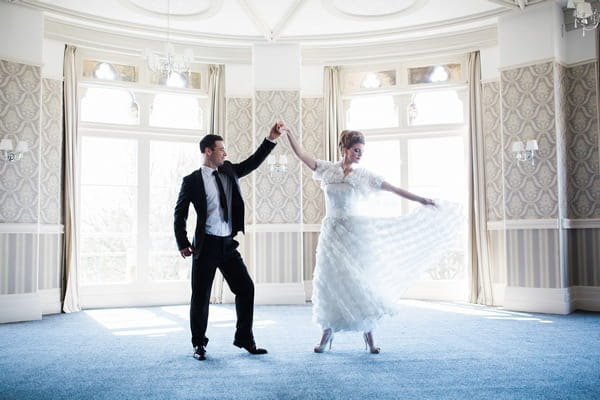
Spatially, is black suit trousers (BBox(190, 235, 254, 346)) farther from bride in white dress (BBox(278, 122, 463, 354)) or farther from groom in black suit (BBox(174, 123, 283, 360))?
bride in white dress (BBox(278, 122, 463, 354))

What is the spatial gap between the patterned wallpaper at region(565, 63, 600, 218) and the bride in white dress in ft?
10.3

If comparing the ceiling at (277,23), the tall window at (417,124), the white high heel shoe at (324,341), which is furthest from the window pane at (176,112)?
the white high heel shoe at (324,341)

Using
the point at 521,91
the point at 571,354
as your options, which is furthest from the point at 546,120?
the point at 571,354

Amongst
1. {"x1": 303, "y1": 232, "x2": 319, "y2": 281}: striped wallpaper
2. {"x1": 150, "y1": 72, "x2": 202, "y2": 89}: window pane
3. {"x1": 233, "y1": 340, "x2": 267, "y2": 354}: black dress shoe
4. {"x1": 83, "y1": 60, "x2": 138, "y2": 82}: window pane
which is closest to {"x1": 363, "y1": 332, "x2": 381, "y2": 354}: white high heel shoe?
{"x1": 233, "y1": 340, "x2": 267, "y2": 354}: black dress shoe

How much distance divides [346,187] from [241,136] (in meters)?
4.17

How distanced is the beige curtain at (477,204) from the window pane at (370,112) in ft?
4.07

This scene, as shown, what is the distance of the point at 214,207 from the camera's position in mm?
3928

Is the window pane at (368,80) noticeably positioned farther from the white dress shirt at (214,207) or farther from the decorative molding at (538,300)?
the white dress shirt at (214,207)

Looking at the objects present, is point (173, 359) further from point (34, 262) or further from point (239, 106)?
point (239, 106)

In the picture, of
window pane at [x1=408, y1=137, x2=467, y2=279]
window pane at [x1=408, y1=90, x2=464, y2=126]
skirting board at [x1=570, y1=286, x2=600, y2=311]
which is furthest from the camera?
window pane at [x1=408, y1=90, x2=464, y2=126]

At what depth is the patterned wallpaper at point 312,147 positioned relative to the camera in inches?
314

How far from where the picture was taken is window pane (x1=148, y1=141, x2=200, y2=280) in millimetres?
7605

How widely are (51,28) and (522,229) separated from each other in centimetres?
646

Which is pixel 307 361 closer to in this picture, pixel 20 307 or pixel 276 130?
pixel 276 130
